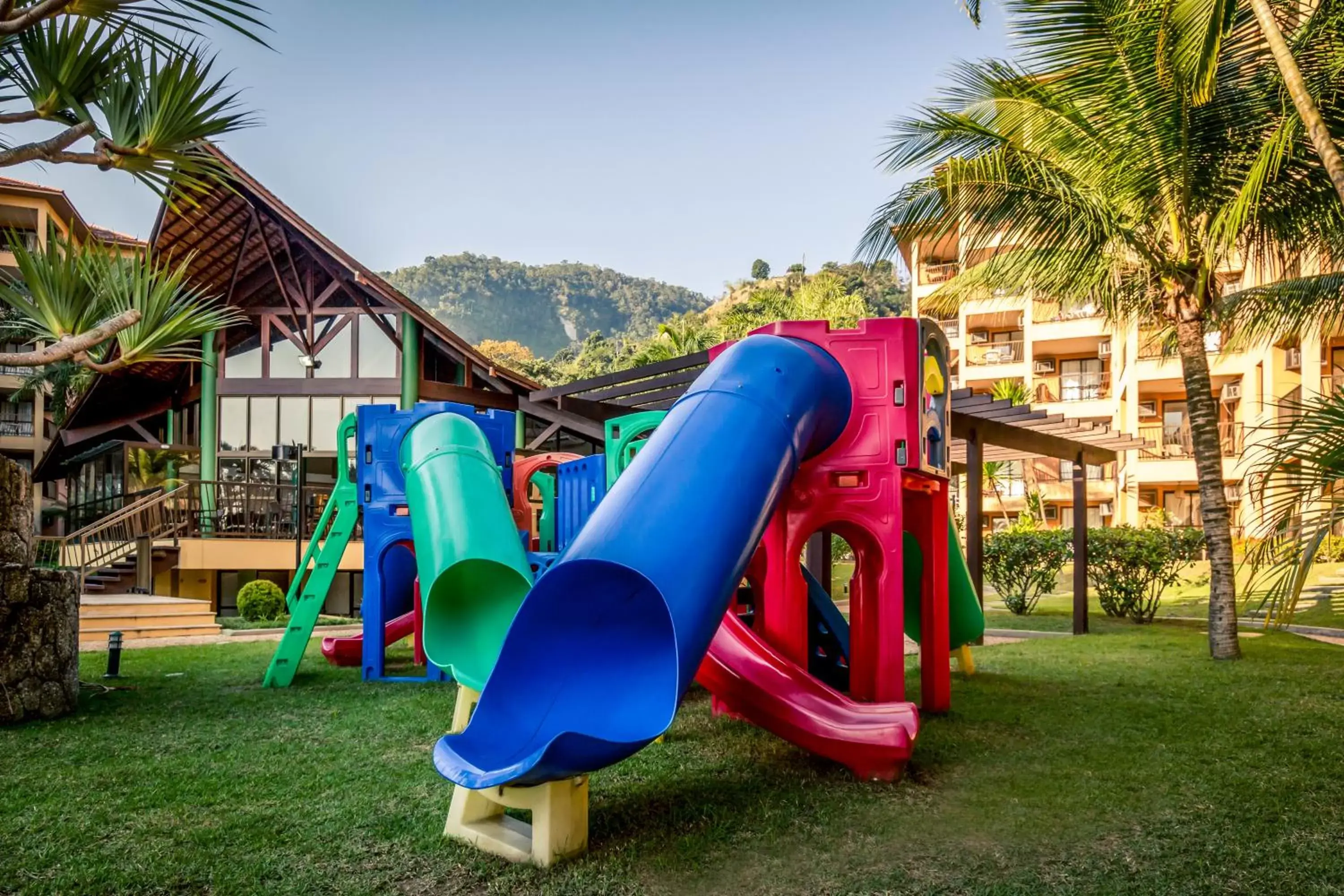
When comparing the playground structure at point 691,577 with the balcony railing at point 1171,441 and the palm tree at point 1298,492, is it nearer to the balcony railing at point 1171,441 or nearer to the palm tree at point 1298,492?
the palm tree at point 1298,492

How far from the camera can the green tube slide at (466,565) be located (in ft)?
17.6

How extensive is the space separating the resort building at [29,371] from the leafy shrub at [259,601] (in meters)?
17.8

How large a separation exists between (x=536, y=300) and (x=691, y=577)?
107 m

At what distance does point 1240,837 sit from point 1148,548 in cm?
1161

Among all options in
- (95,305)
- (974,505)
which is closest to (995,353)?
(974,505)

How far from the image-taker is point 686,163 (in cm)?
6975

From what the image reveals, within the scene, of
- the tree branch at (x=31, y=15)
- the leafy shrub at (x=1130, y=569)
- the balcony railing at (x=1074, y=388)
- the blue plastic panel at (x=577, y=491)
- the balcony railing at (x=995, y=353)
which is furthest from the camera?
the balcony railing at (x=995, y=353)

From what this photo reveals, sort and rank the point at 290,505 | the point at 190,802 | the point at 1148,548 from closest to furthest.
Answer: the point at 190,802, the point at 1148,548, the point at 290,505

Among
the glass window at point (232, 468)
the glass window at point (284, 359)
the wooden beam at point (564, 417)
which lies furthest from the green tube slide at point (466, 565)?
the glass window at point (232, 468)

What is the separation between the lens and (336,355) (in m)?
21.8

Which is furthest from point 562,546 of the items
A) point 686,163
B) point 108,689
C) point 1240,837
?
point 686,163

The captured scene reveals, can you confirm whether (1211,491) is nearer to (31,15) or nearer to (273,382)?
(31,15)

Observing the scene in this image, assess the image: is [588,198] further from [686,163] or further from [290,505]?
[290,505]

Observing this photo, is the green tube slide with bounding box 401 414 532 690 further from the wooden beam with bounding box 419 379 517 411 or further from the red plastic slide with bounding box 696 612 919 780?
the wooden beam with bounding box 419 379 517 411
